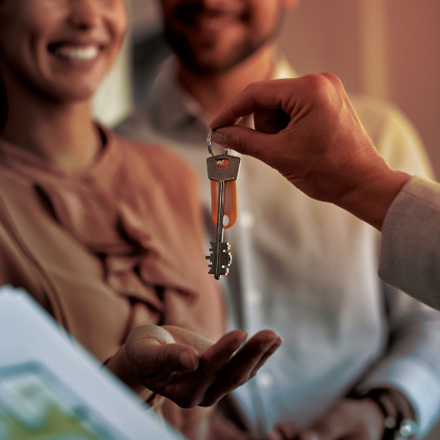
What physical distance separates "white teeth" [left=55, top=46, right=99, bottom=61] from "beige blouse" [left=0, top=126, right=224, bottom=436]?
0.09 m

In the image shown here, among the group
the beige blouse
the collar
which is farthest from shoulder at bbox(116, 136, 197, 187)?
the collar

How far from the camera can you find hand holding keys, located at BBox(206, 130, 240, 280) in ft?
1.73

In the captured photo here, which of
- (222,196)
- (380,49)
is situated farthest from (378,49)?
(222,196)

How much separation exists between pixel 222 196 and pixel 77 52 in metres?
0.26

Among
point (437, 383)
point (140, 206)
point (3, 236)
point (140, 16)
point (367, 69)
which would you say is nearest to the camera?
point (3, 236)

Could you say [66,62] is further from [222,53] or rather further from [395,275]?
[395,275]

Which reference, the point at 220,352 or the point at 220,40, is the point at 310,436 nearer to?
the point at 220,352

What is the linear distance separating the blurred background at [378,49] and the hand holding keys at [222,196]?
0.65m

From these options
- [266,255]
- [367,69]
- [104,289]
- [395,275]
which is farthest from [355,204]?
[367,69]

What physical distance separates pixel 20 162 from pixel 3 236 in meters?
0.08

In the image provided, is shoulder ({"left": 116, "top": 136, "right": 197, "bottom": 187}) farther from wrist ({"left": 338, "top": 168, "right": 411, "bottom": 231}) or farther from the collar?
wrist ({"left": 338, "top": 168, "right": 411, "bottom": 231})

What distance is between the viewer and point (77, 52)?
701mm

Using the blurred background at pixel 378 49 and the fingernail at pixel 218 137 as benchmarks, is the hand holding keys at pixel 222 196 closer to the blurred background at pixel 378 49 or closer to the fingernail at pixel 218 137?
the fingernail at pixel 218 137

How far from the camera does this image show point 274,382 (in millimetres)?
871
